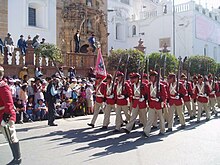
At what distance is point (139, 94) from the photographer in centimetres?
994

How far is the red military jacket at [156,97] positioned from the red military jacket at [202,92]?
363cm

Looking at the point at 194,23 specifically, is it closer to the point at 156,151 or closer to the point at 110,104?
the point at 110,104

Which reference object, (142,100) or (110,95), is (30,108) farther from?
(142,100)

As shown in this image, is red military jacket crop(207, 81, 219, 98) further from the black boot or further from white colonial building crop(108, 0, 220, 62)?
white colonial building crop(108, 0, 220, 62)

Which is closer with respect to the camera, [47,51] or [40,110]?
[40,110]

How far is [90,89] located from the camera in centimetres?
1459

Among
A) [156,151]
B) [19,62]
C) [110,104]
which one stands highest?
[19,62]

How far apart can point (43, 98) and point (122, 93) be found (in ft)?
13.6

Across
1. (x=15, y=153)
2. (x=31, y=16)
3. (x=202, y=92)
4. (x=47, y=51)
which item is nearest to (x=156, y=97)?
(x=202, y=92)

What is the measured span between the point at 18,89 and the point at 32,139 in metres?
4.02

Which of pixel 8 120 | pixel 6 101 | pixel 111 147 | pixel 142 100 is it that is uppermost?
pixel 6 101

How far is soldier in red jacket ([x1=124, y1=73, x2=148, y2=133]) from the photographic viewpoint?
9.70 metres

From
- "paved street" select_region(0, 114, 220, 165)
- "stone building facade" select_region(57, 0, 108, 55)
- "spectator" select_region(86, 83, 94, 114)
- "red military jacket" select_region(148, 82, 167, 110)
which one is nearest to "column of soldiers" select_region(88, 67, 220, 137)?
"red military jacket" select_region(148, 82, 167, 110)

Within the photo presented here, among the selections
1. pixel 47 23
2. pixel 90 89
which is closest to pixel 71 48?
pixel 47 23
